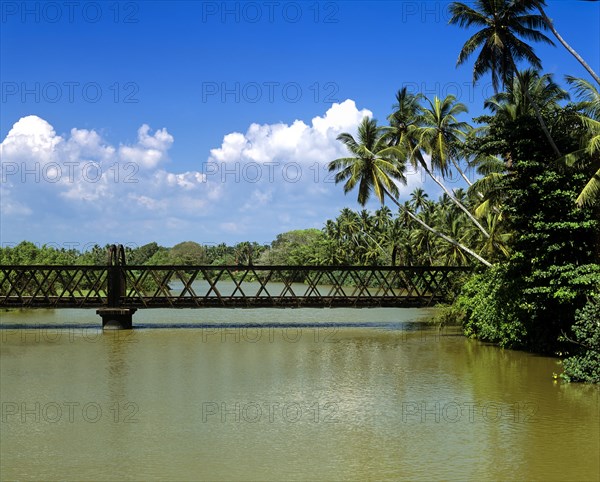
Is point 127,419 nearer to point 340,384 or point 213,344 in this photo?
point 340,384

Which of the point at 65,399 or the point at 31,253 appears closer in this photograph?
the point at 65,399

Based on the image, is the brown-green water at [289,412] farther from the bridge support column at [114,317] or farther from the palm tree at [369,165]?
the palm tree at [369,165]

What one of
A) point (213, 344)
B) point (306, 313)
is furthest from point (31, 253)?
point (213, 344)

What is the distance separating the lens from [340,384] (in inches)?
659

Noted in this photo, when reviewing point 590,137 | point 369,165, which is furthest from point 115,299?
point 590,137

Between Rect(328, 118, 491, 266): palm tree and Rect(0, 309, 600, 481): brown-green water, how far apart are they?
1173cm

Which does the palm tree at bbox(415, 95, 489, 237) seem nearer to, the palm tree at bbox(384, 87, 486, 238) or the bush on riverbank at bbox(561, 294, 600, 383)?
the palm tree at bbox(384, 87, 486, 238)

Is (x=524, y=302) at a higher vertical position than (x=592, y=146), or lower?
lower

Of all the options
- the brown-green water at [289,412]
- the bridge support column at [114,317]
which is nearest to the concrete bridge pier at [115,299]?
the bridge support column at [114,317]

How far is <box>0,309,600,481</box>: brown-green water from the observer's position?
10102 millimetres

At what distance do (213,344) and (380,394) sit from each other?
1124 centimetres

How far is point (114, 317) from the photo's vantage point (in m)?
29.3

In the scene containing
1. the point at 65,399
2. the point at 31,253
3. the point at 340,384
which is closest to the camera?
the point at 65,399

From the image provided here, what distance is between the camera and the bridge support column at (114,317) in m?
29.2
